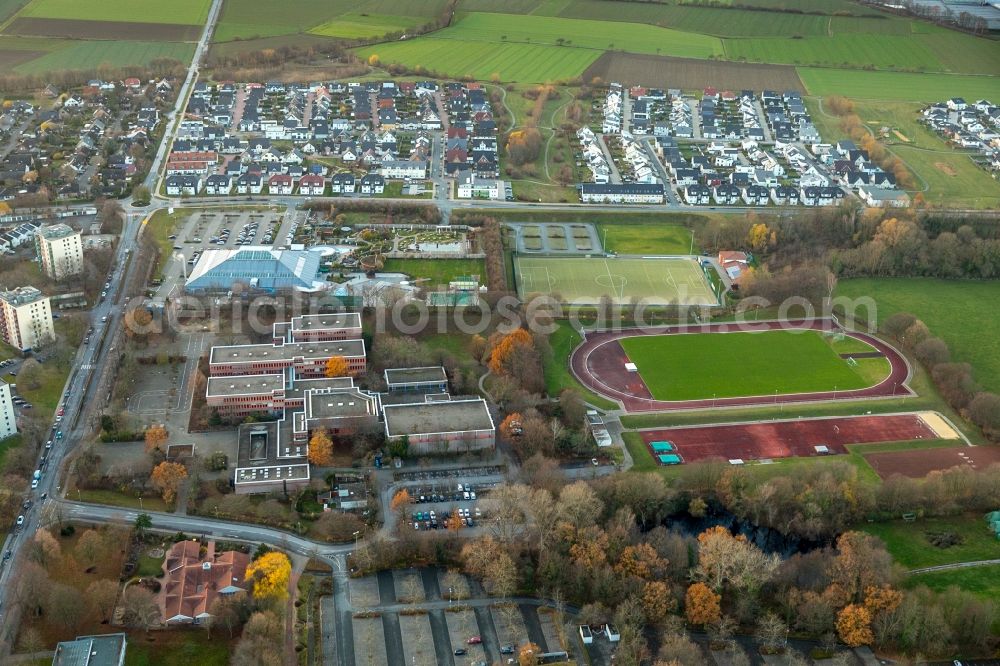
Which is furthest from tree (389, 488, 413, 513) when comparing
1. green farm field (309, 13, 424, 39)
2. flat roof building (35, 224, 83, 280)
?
green farm field (309, 13, 424, 39)

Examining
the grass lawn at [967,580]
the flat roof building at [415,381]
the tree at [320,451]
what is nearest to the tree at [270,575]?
the tree at [320,451]

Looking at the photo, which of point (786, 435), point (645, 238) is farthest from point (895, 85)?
point (786, 435)

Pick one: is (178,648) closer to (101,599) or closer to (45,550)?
(101,599)

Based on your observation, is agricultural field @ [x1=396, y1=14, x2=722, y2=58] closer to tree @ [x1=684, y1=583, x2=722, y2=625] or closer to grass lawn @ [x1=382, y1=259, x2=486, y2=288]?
grass lawn @ [x1=382, y1=259, x2=486, y2=288]

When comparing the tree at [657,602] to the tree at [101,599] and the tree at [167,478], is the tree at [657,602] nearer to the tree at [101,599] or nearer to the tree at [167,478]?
the tree at [101,599]

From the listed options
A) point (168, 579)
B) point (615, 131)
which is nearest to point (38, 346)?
point (168, 579)
